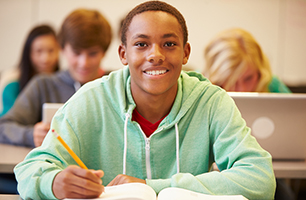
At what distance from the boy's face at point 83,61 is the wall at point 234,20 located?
71.1 inches

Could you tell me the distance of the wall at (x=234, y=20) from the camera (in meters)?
4.10

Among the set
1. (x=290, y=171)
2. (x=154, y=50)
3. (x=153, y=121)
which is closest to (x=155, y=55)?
(x=154, y=50)

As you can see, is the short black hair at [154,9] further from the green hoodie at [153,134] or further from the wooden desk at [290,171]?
the wooden desk at [290,171]

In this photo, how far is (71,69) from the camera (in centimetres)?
233

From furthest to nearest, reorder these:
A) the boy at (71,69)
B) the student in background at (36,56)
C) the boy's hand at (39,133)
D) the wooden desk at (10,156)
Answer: the student in background at (36,56) < the boy at (71,69) < the boy's hand at (39,133) < the wooden desk at (10,156)

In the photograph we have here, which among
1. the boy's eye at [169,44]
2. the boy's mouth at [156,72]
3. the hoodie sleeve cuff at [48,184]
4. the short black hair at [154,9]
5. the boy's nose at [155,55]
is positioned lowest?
the hoodie sleeve cuff at [48,184]

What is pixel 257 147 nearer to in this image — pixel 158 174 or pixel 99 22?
pixel 158 174

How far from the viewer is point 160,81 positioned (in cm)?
112

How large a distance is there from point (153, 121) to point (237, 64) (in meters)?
1.19

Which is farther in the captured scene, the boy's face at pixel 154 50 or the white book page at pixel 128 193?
the boy's face at pixel 154 50

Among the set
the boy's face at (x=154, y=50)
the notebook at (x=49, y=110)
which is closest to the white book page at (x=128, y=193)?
the boy's face at (x=154, y=50)

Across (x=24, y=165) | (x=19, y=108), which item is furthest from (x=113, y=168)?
(x=19, y=108)

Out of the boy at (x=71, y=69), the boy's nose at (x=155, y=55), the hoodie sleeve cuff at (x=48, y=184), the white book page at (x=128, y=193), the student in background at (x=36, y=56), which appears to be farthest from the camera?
the student in background at (x=36, y=56)

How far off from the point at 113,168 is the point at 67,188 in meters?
0.31
